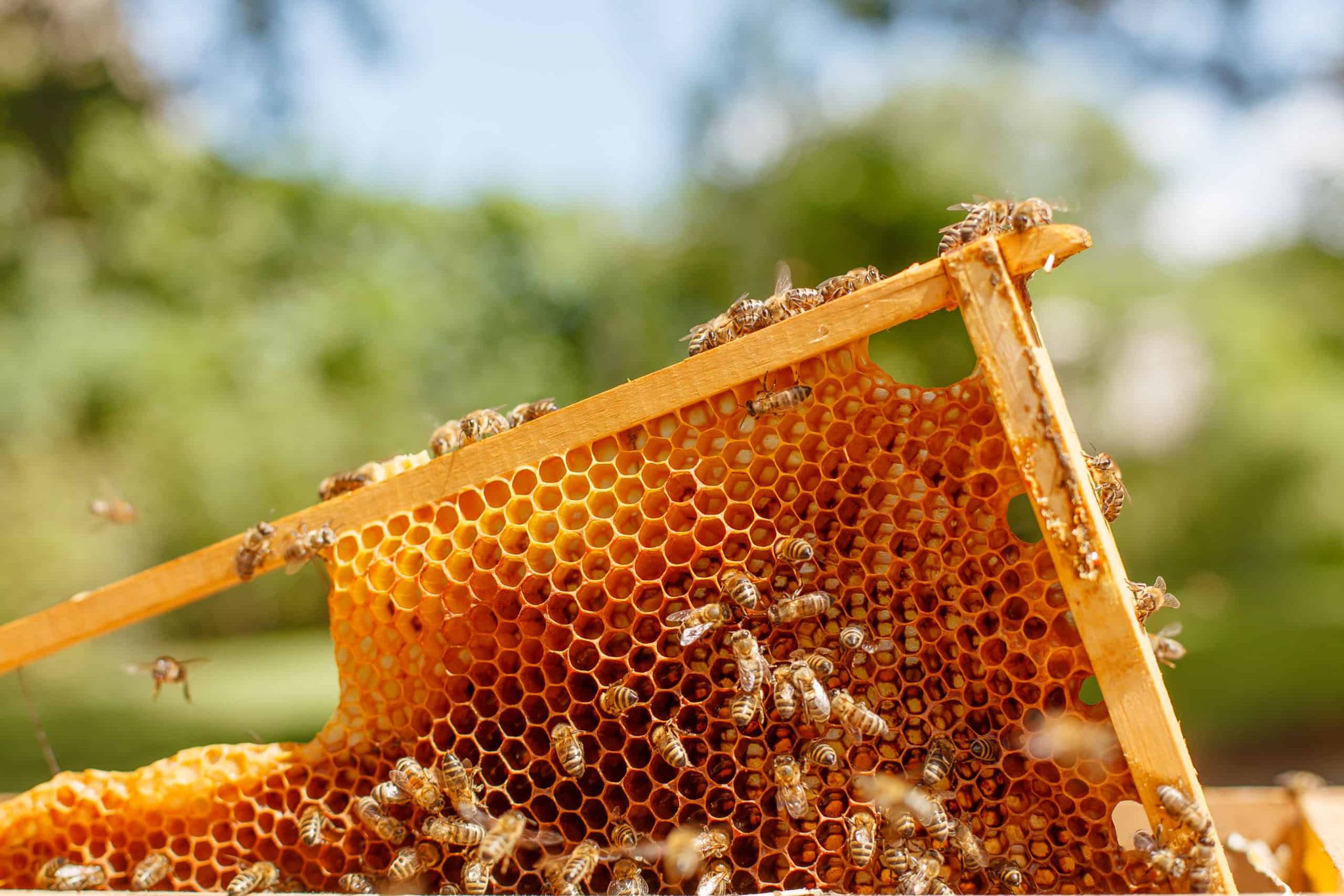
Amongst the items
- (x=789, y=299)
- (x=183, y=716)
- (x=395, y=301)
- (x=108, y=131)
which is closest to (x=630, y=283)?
(x=395, y=301)

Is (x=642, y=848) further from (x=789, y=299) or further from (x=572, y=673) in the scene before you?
(x=789, y=299)

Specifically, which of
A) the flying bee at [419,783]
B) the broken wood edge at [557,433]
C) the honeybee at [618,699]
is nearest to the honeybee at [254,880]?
the flying bee at [419,783]

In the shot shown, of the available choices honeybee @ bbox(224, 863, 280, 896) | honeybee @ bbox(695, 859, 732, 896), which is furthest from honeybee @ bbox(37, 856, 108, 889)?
honeybee @ bbox(695, 859, 732, 896)

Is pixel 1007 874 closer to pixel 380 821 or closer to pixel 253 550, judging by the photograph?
pixel 380 821

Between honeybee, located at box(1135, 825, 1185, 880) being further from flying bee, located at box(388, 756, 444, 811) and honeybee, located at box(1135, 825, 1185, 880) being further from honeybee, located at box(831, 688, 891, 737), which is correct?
flying bee, located at box(388, 756, 444, 811)

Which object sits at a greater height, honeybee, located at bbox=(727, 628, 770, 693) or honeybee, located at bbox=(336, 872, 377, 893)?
honeybee, located at bbox=(727, 628, 770, 693)

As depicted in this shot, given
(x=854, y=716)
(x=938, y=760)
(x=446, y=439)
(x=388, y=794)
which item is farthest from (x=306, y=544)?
(x=938, y=760)
